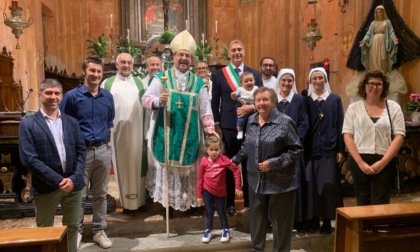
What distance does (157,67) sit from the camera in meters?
4.48

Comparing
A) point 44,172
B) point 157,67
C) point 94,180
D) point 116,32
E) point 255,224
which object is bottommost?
point 255,224

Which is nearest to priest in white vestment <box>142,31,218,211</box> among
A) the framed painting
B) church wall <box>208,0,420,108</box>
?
church wall <box>208,0,420,108</box>

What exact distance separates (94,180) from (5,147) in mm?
1637

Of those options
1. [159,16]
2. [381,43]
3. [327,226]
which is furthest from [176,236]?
[159,16]

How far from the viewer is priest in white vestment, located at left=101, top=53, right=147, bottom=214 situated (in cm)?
385

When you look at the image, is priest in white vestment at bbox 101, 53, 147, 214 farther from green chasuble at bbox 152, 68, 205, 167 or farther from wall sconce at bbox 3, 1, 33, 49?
wall sconce at bbox 3, 1, 33, 49

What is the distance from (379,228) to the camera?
92.2 inches

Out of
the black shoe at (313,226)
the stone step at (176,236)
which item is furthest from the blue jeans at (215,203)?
the black shoe at (313,226)

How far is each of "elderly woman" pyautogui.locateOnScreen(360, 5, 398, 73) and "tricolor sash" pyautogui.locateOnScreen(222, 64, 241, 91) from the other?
3.97 m

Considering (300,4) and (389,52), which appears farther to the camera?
(300,4)

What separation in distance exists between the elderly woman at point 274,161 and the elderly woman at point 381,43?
4.52m

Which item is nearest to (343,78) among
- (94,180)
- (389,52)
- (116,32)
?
(389,52)

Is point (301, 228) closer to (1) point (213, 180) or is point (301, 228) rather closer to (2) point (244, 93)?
(1) point (213, 180)

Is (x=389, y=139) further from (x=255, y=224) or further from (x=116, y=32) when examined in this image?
(x=116, y=32)
